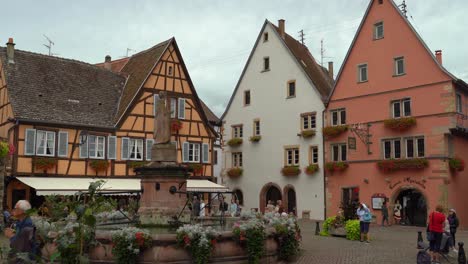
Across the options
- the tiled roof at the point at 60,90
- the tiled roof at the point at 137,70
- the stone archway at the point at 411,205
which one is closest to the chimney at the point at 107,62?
the tiled roof at the point at 137,70

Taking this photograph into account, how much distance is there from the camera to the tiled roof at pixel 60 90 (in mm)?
28136

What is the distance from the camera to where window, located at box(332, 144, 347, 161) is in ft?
107

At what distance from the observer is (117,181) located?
97.9 feet

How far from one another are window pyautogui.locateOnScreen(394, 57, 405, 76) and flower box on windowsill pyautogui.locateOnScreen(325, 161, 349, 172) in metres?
6.00

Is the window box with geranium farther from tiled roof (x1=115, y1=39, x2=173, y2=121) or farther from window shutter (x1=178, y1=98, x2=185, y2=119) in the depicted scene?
window shutter (x1=178, y1=98, x2=185, y2=119)

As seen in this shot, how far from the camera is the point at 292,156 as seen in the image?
3566cm

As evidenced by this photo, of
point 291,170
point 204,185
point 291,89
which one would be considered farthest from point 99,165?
point 291,89

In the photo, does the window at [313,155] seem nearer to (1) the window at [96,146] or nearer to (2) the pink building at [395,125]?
(2) the pink building at [395,125]

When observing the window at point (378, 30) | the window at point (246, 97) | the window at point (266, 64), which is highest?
the window at point (378, 30)

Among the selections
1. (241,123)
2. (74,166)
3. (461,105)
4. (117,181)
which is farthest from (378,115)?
(74,166)

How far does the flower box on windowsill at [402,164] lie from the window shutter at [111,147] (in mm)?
14732

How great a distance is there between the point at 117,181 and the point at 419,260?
2128 centimetres

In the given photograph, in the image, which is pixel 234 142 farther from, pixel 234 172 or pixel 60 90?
pixel 60 90

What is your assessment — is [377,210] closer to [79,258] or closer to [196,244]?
[196,244]
